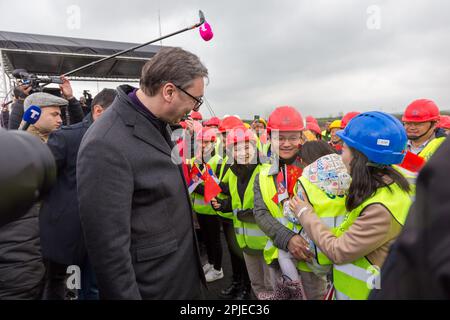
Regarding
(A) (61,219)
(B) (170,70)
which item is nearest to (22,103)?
(A) (61,219)

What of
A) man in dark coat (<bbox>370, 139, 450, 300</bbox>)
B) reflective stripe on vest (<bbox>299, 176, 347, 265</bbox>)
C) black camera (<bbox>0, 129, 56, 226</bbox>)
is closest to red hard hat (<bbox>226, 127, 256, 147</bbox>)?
reflective stripe on vest (<bbox>299, 176, 347, 265</bbox>)

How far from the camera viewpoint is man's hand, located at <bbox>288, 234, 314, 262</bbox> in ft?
6.12

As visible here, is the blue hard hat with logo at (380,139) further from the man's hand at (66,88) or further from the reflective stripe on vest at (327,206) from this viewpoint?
the man's hand at (66,88)

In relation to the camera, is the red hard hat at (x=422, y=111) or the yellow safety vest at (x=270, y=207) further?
the red hard hat at (x=422, y=111)

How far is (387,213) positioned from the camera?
138 cm

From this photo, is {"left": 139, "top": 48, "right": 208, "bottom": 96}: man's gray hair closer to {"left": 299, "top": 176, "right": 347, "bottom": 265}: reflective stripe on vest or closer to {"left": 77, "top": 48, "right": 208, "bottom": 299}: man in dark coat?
{"left": 77, "top": 48, "right": 208, "bottom": 299}: man in dark coat

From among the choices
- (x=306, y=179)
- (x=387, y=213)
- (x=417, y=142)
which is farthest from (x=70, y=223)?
(x=417, y=142)

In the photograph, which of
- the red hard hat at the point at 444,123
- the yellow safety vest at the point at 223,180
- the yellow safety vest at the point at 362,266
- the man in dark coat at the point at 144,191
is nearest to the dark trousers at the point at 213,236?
the yellow safety vest at the point at 223,180

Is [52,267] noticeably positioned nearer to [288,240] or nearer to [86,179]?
[86,179]

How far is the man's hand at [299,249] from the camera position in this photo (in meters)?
1.86

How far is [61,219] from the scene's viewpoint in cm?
216

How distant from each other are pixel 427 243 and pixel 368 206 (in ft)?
3.81

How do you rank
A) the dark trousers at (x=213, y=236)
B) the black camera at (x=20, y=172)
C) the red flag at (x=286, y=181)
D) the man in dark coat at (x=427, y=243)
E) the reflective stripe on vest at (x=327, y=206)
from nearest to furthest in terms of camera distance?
the man in dark coat at (x=427, y=243)
the black camera at (x=20, y=172)
the reflective stripe on vest at (x=327, y=206)
the red flag at (x=286, y=181)
the dark trousers at (x=213, y=236)
